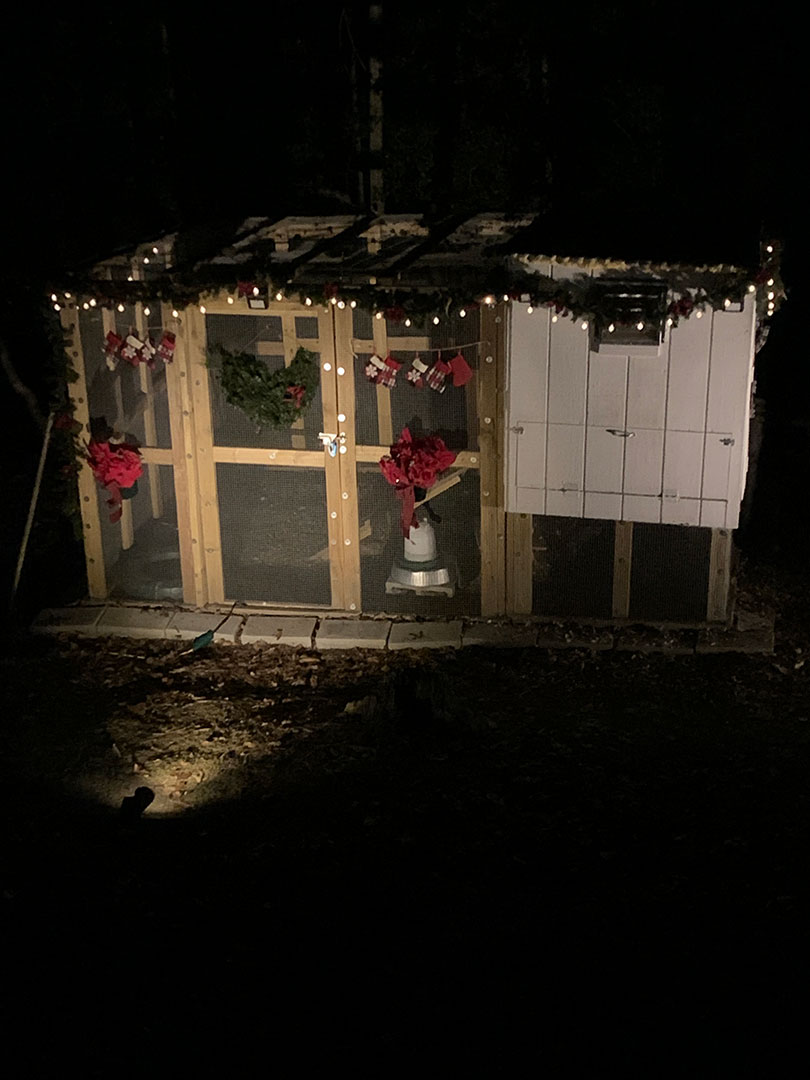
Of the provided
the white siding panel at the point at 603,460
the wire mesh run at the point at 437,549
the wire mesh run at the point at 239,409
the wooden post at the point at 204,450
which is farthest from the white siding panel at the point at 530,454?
the wooden post at the point at 204,450

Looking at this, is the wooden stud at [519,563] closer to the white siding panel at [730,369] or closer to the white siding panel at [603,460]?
the white siding panel at [603,460]

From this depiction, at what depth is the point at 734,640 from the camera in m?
7.88

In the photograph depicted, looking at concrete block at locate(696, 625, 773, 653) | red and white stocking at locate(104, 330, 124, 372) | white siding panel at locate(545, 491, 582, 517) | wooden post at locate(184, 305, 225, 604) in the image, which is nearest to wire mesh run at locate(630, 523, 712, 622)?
concrete block at locate(696, 625, 773, 653)

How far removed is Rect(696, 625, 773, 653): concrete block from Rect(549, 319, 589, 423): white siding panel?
5.92 feet

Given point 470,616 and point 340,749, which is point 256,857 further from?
point 470,616

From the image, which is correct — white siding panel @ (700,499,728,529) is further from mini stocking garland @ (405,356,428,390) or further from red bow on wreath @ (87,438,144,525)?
red bow on wreath @ (87,438,144,525)

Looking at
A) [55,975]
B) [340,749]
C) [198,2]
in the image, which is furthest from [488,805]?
[198,2]

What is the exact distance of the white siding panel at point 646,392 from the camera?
721 cm

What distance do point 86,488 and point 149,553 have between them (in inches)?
27.5

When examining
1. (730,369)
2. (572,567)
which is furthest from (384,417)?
(730,369)

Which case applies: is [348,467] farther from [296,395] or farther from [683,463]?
[683,463]

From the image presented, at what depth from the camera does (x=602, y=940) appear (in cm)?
498

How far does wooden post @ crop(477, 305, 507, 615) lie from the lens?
7453 millimetres

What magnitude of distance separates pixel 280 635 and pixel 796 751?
3.55 meters
